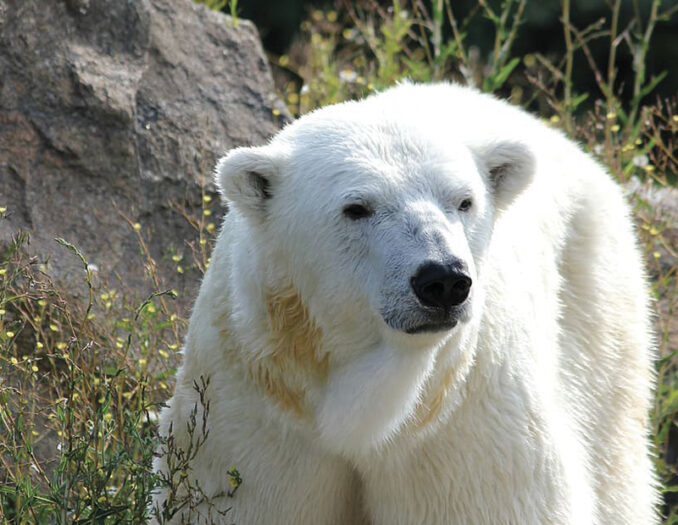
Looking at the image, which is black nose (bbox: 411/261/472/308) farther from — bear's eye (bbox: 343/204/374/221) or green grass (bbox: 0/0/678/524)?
green grass (bbox: 0/0/678/524)

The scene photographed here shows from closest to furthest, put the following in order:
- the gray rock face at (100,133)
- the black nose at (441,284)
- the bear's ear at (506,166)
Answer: the black nose at (441,284) < the bear's ear at (506,166) < the gray rock face at (100,133)

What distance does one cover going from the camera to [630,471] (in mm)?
3797

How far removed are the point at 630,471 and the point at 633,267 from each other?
66 centimetres

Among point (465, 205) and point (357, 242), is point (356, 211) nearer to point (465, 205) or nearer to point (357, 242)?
point (357, 242)

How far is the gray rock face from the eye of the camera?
458 cm

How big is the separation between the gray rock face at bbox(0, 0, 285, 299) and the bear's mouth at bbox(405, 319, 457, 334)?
1875mm

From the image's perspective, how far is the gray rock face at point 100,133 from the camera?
4578mm

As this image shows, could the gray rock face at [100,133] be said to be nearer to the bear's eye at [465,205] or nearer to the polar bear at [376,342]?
the polar bear at [376,342]

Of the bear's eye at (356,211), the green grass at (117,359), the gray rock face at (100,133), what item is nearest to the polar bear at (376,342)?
the bear's eye at (356,211)

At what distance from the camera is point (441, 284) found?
2.80 metres

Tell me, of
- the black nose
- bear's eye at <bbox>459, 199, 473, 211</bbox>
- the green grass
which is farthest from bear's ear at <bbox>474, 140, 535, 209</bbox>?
the green grass

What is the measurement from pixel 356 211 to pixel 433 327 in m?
0.37

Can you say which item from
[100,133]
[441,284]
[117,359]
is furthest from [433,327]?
[100,133]

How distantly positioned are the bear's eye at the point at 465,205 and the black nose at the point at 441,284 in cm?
30
